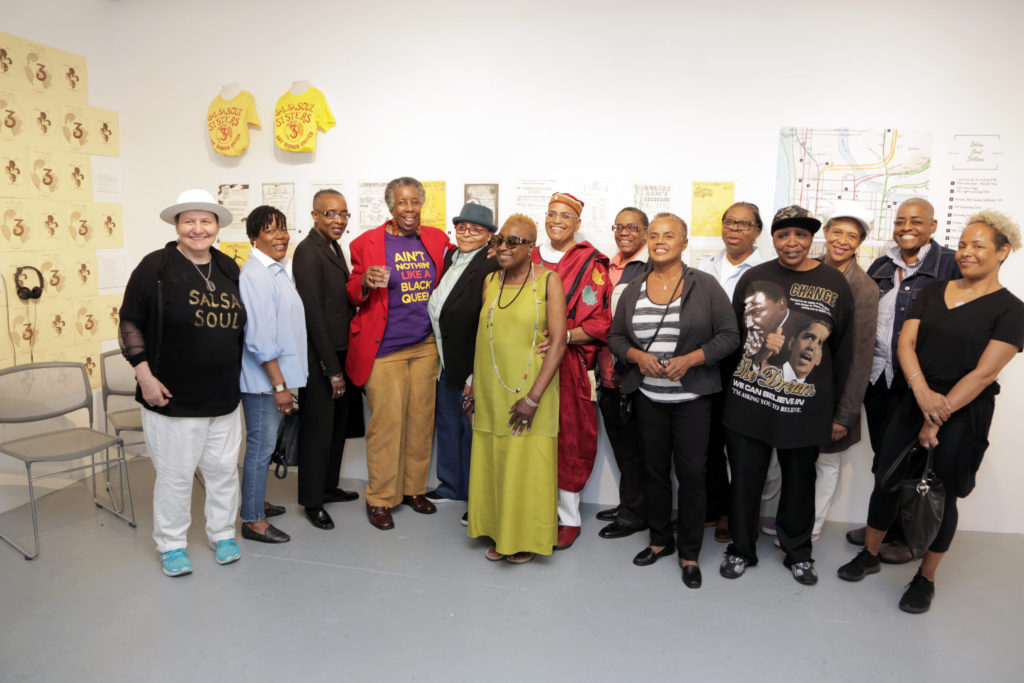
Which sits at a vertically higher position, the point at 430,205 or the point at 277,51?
the point at 277,51

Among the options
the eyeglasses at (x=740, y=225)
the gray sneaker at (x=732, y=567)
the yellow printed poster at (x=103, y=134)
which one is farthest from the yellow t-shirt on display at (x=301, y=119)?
the gray sneaker at (x=732, y=567)

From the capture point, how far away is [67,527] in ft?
11.8

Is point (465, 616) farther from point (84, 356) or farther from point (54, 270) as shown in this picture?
point (54, 270)

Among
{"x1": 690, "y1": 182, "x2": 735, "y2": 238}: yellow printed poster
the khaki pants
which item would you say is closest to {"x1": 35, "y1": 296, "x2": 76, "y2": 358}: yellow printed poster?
the khaki pants

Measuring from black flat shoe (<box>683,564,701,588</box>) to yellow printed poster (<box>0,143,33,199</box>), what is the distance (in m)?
4.40

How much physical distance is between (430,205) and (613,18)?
1.56m

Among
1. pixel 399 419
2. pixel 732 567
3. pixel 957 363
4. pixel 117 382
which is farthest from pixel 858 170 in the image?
pixel 117 382

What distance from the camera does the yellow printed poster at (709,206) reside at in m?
3.75

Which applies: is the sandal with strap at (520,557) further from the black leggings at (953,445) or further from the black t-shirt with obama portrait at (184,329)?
the black leggings at (953,445)

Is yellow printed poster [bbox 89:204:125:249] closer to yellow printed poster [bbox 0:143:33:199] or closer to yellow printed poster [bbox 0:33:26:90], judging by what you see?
yellow printed poster [bbox 0:143:33:199]

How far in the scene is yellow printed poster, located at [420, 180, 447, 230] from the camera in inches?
162

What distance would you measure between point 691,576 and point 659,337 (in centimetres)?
115

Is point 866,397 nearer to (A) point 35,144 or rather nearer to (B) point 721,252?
(B) point 721,252

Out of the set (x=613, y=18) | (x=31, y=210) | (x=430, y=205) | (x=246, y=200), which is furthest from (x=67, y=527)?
(x=613, y=18)
